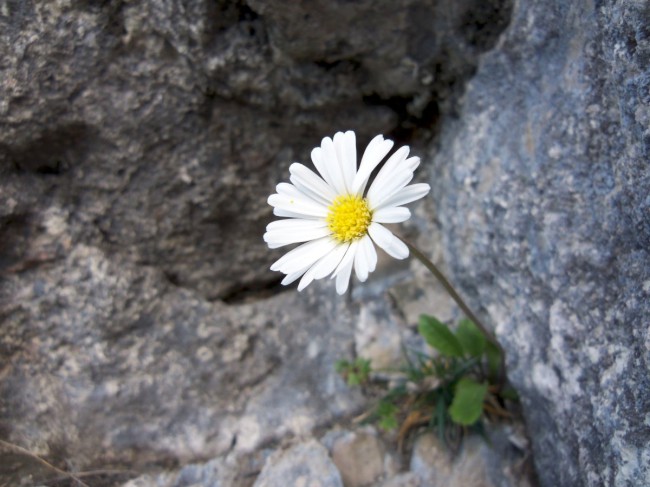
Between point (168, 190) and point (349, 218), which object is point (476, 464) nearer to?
point (349, 218)

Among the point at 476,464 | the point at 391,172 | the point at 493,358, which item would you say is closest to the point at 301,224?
the point at 391,172

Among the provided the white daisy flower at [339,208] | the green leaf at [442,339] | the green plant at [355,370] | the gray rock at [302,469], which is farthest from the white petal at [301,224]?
the gray rock at [302,469]

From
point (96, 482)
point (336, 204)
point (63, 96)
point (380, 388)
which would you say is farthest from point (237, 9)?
point (96, 482)

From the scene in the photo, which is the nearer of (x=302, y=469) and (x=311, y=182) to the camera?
(x=311, y=182)

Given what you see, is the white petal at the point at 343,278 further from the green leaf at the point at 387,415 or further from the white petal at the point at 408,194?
the green leaf at the point at 387,415

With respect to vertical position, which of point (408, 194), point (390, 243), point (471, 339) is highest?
point (408, 194)

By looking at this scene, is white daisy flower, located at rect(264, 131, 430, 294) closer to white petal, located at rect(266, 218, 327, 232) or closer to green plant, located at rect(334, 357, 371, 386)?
white petal, located at rect(266, 218, 327, 232)
